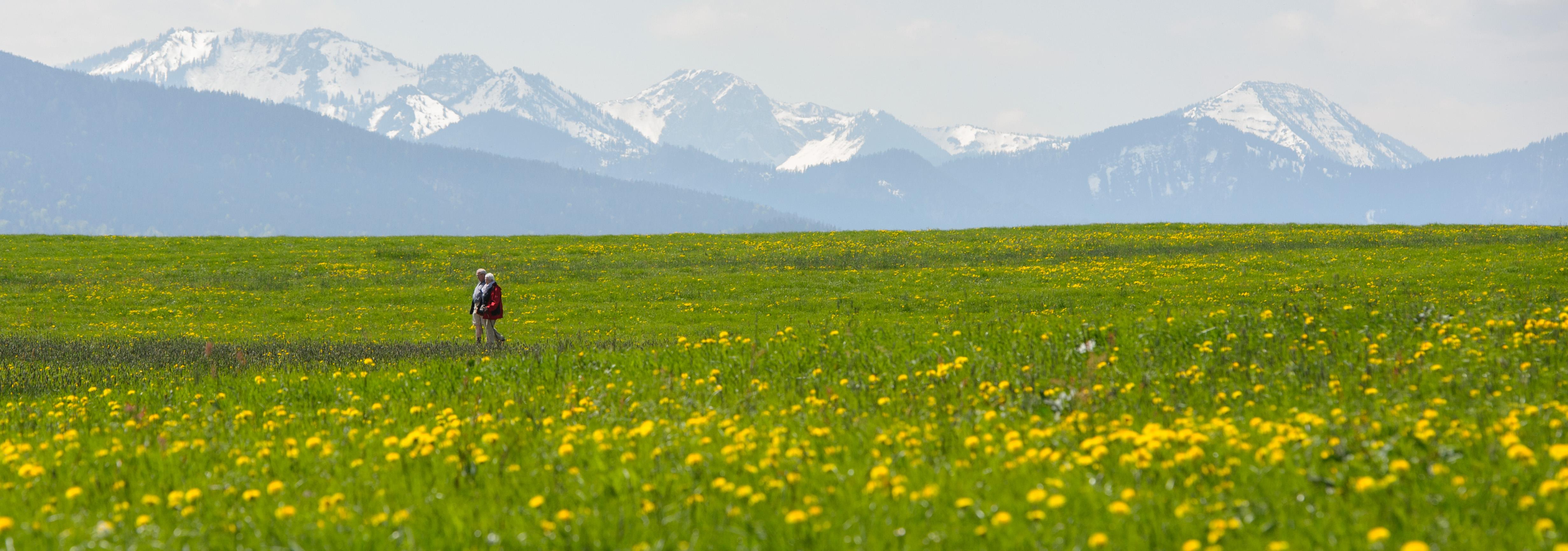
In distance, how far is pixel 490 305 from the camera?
68.8ft

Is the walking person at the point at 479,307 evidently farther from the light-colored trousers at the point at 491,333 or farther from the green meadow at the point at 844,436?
the green meadow at the point at 844,436

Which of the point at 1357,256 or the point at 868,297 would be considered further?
the point at 1357,256

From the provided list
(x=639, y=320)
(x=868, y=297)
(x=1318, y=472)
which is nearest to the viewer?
(x=1318, y=472)

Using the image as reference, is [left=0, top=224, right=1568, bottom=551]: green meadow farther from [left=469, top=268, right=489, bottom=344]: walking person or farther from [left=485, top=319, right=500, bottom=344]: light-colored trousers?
[left=469, top=268, right=489, bottom=344]: walking person

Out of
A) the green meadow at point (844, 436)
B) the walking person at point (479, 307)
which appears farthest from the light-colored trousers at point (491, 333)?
the green meadow at point (844, 436)

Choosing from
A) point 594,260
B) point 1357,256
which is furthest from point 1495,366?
point 594,260

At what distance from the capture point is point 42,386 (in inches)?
582

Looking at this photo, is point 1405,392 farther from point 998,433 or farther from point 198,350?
point 198,350

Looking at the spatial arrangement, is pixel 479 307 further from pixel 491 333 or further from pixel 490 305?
pixel 491 333

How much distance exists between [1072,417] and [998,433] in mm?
721

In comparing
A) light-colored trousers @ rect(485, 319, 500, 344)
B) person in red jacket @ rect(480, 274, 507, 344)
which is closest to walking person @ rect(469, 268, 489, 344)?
person in red jacket @ rect(480, 274, 507, 344)

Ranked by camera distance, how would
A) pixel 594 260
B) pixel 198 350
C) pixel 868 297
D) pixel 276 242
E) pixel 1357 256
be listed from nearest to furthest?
pixel 198 350
pixel 868 297
pixel 1357 256
pixel 594 260
pixel 276 242

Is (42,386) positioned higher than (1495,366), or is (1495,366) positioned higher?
(1495,366)

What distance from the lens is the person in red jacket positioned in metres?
20.9
